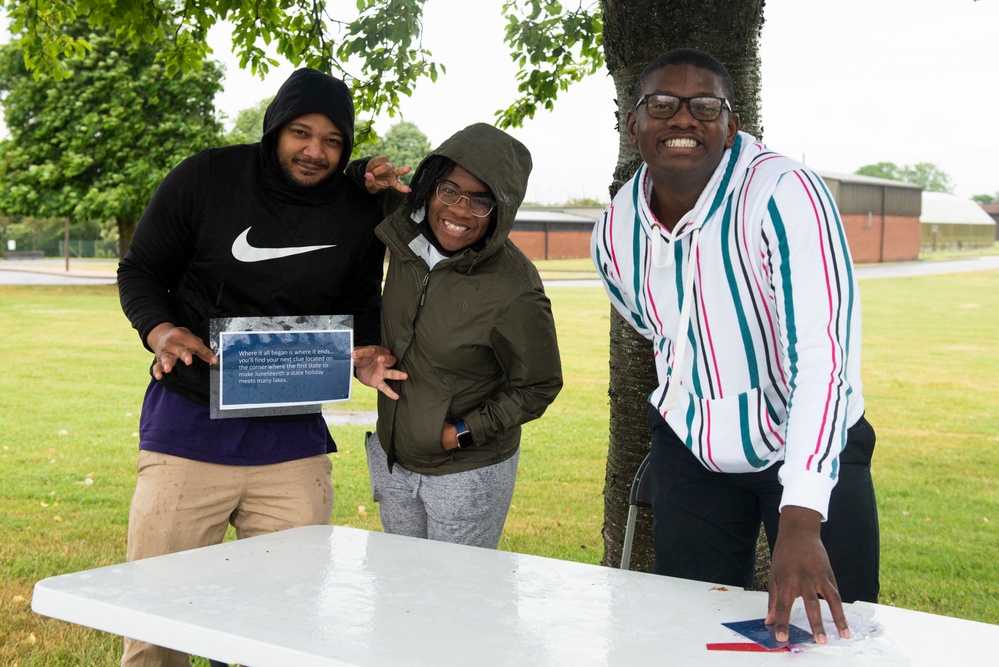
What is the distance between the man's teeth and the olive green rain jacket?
0.66 meters

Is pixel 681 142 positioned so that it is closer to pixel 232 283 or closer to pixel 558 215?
pixel 232 283

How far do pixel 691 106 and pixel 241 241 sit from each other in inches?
58.3

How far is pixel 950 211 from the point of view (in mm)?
84750

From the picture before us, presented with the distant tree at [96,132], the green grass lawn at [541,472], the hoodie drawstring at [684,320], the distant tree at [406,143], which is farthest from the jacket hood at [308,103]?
the distant tree at [406,143]

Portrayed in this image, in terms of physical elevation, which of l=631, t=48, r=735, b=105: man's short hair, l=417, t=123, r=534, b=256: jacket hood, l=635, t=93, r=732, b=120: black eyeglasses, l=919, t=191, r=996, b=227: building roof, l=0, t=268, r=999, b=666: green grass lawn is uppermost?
l=919, t=191, r=996, b=227: building roof

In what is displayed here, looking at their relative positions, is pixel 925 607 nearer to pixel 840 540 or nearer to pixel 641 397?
pixel 641 397

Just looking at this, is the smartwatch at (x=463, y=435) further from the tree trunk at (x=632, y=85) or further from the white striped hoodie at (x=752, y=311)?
the tree trunk at (x=632, y=85)

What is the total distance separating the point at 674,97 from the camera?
265cm

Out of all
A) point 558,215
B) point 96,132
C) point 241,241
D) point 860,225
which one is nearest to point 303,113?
point 241,241

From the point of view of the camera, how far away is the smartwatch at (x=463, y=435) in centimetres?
320

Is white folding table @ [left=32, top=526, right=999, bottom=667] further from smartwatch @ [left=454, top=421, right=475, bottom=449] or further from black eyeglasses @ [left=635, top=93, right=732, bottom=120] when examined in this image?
black eyeglasses @ [left=635, top=93, right=732, bottom=120]

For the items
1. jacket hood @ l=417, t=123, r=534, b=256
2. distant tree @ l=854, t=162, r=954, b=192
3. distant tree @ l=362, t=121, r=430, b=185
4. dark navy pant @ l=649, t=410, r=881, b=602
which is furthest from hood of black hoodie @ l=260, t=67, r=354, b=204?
distant tree @ l=854, t=162, r=954, b=192

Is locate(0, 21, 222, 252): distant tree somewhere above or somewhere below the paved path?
above

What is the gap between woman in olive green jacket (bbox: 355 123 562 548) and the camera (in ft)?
10.4
